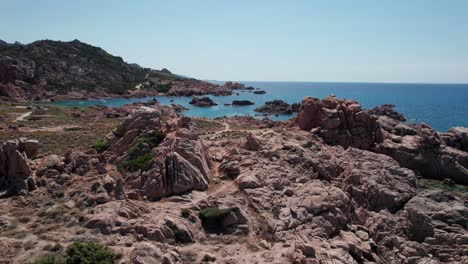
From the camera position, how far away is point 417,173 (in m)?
58.9

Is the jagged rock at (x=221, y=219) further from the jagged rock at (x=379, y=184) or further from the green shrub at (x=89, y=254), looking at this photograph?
the jagged rock at (x=379, y=184)

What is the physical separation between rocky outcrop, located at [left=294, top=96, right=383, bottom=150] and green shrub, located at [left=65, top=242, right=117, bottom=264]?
4476cm

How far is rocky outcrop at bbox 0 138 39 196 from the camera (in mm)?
33081

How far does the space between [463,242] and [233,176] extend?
2353cm

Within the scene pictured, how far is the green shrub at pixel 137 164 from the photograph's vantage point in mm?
38766

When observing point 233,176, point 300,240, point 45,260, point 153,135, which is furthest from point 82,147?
point 300,240

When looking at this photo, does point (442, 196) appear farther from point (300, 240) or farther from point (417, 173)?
point (300, 240)

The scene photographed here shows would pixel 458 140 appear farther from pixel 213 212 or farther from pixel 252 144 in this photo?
pixel 213 212

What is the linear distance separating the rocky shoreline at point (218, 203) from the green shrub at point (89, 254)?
0.93 meters

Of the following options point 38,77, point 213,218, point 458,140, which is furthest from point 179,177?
point 38,77

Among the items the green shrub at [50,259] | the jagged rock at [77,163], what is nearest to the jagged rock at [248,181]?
the jagged rock at [77,163]

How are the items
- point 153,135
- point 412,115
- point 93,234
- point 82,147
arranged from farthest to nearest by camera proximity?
point 412,115 → point 82,147 → point 153,135 → point 93,234

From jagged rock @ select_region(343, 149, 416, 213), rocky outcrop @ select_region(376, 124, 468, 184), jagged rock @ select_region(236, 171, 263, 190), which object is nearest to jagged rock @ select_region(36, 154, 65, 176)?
jagged rock @ select_region(236, 171, 263, 190)

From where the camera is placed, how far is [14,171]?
111 feet
